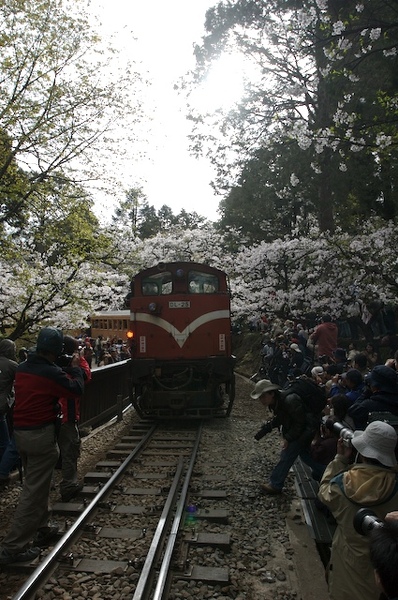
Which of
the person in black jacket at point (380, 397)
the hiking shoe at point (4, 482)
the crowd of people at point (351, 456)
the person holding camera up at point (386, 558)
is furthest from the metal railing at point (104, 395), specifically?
the person holding camera up at point (386, 558)

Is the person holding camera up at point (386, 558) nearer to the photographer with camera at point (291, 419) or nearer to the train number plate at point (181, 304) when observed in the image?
the photographer with camera at point (291, 419)

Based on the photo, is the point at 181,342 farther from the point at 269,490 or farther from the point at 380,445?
the point at 380,445

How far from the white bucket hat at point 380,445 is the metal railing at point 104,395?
6764mm

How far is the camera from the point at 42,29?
31.3 ft

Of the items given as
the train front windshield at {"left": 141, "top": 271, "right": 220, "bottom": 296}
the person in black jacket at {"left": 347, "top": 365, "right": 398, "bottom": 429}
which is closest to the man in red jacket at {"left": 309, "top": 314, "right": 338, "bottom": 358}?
the train front windshield at {"left": 141, "top": 271, "right": 220, "bottom": 296}

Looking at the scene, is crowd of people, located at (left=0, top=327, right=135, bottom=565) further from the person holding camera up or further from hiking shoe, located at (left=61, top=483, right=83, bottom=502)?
the person holding camera up

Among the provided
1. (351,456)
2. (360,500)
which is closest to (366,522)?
(360,500)

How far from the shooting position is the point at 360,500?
247cm

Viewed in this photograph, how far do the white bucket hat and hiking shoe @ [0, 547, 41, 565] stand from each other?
117 inches

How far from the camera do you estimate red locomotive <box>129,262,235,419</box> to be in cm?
955

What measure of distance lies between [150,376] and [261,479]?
12.6 feet

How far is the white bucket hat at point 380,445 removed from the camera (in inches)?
99.7

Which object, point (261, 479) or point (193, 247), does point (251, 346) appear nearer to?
point (193, 247)

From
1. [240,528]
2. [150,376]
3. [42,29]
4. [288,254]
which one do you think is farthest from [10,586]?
[288,254]
